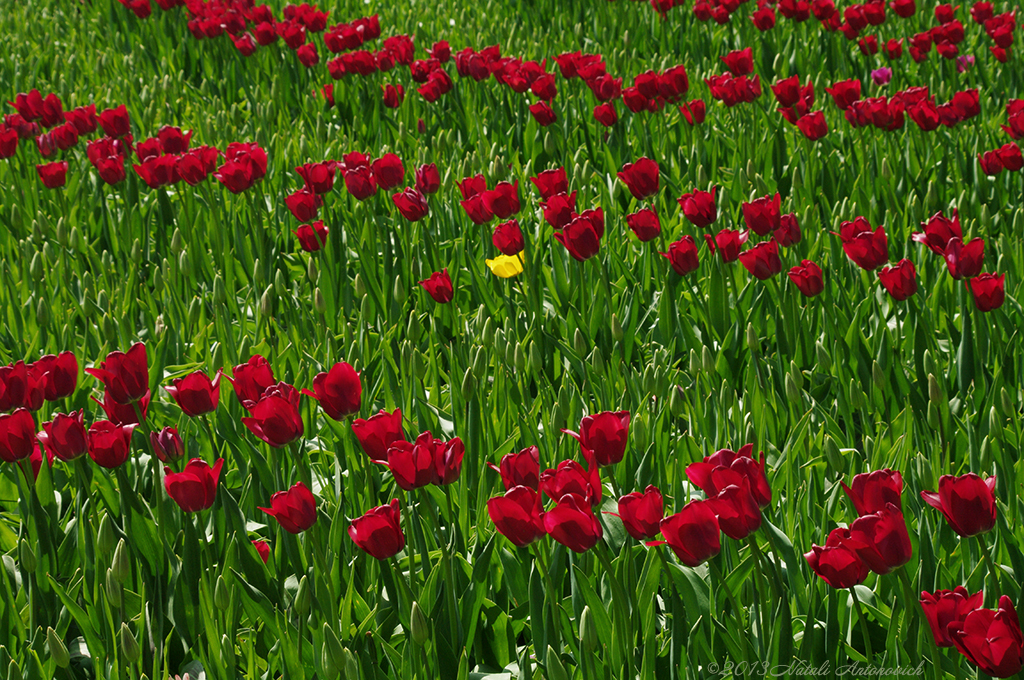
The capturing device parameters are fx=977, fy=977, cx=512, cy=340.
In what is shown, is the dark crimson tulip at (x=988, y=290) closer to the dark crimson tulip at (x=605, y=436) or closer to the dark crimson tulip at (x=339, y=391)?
the dark crimson tulip at (x=605, y=436)

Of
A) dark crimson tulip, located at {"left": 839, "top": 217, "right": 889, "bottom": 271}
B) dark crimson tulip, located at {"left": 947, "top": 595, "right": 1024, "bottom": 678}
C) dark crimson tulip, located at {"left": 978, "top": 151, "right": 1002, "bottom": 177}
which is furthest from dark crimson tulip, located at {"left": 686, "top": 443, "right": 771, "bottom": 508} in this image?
dark crimson tulip, located at {"left": 978, "top": 151, "right": 1002, "bottom": 177}

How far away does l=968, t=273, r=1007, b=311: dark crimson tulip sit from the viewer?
71.0 inches

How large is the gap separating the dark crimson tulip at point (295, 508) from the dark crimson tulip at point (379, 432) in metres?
0.10

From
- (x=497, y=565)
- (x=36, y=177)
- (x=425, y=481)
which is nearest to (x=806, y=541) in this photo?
(x=497, y=565)

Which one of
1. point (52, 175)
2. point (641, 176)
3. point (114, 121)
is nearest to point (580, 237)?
point (641, 176)

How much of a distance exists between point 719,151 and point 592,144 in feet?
1.56

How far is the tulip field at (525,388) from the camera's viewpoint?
1250 millimetres

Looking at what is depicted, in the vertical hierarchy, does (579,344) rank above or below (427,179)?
below

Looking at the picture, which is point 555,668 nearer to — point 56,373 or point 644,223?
point 56,373

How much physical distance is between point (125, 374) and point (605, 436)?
30.1 inches

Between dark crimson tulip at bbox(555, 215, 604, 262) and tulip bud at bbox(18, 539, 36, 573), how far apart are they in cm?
117

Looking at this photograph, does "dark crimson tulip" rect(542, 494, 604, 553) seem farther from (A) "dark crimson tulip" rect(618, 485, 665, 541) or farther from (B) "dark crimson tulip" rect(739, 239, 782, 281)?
(B) "dark crimson tulip" rect(739, 239, 782, 281)

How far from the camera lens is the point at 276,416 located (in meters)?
1.41

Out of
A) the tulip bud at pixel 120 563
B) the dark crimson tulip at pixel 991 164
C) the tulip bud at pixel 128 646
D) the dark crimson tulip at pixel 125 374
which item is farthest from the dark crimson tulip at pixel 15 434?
the dark crimson tulip at pixel 991 164
